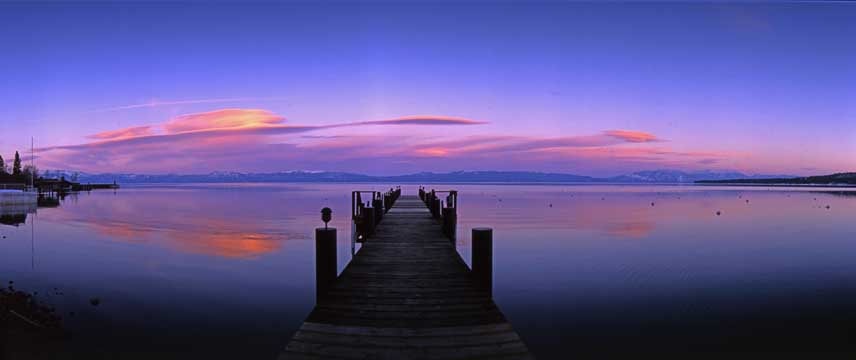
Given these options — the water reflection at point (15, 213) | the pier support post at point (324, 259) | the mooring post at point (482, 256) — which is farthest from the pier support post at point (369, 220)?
the water reflection at point (15, 213)

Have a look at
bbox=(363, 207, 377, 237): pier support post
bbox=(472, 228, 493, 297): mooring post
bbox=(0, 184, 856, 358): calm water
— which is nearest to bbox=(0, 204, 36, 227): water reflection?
bbox=(0, 184, 856, 358): calm water

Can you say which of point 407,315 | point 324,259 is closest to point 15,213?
point 324,259

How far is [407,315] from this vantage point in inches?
305

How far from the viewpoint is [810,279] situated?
15773mm

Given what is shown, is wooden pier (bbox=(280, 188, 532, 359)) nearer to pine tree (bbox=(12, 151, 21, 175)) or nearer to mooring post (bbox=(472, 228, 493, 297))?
mooring post (bbox=(472, 228, 493, 297))

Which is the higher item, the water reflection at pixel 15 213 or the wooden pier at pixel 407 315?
the wooden pier at pixel 407 315

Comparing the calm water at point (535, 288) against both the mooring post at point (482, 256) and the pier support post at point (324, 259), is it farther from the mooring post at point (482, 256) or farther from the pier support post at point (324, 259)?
the mooring post at point (482, 256)

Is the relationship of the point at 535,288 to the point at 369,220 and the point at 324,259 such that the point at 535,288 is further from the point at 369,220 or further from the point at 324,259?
the point at 324,259

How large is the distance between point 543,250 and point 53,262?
19343 millimetres

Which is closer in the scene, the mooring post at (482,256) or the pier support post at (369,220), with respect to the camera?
the mooring post at (482,256)

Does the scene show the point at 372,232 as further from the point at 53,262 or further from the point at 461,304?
the point at 53,262

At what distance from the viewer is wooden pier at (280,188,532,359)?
641cm

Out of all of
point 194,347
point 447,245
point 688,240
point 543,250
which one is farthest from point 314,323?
point 688,240

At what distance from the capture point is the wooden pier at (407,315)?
6410 millimetres
